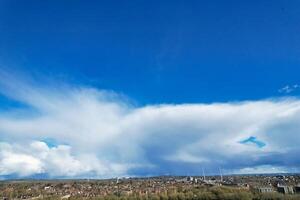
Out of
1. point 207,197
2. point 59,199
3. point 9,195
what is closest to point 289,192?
point 207,197

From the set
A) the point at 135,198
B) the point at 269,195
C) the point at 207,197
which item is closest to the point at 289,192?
the point at 269,195

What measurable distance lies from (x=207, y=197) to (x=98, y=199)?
40.5 m

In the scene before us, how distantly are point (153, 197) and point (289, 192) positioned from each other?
5311cm

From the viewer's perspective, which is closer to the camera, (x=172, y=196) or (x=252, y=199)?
(x=252, y=199)

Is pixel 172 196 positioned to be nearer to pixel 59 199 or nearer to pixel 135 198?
pixel 135 198

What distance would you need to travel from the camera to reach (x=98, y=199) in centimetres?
13188

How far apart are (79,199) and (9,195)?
230 ft

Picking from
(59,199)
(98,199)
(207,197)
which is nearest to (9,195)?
(59,199)

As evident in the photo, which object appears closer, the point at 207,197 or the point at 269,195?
the point at 269,195

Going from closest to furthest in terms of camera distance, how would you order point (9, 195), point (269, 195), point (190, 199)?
point (269, 195) → point (190, 199) → point (9, 195)

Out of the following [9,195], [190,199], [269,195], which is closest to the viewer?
[269,195]

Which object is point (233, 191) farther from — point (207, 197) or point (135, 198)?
point (135, 198)

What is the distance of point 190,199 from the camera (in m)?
136

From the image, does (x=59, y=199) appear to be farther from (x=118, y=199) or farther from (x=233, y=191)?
(x=233, y=191)
